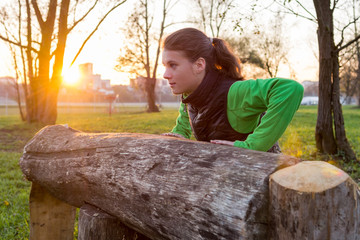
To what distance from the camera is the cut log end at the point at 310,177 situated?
1.07 meters

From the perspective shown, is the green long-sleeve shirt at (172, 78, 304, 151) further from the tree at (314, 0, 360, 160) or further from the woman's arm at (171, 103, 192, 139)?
the tree at (314, 0, 360, 160)

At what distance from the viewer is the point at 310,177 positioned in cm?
112

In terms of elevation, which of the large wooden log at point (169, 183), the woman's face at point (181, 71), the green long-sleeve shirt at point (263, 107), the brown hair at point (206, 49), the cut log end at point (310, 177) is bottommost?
the large wooden log at point (169, 183)

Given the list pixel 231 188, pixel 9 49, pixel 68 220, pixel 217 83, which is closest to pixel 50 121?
pixel 9 49

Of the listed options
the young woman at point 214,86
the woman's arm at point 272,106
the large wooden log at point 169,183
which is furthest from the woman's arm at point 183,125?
the woman's arm at point 272,106

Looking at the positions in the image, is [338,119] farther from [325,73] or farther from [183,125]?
[183,125]

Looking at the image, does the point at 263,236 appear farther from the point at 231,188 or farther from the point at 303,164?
the point at 303,164

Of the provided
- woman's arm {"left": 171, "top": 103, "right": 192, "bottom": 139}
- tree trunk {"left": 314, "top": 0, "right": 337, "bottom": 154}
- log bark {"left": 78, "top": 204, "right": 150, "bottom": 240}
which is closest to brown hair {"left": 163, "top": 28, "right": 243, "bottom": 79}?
woman's arm {"left": 171, "top": 103, "right": 192, "bottom": 139}

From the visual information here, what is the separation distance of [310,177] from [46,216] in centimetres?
232

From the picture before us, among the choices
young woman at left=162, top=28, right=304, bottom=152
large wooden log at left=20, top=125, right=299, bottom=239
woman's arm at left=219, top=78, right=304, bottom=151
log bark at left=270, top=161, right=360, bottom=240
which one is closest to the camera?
log bark at left=270, top=161, right=360, bottom=240

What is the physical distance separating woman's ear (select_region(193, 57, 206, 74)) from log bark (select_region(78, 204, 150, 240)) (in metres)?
1.07

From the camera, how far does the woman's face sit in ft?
6.97

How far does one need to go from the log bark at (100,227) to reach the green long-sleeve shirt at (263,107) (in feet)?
2.82

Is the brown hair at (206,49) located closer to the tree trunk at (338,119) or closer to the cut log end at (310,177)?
the cut log end at (310,177)
